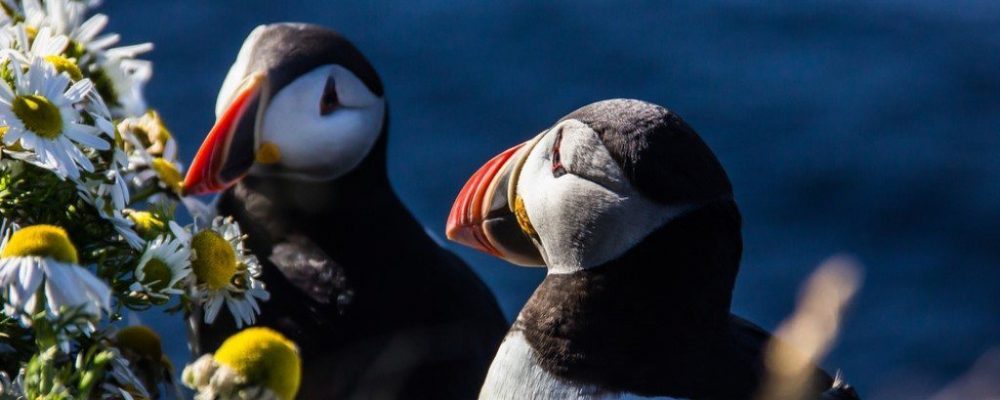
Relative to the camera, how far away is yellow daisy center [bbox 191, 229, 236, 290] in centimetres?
219

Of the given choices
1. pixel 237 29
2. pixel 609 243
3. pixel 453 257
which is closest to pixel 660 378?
pixel 609 243

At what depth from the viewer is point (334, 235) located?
328 centimetres

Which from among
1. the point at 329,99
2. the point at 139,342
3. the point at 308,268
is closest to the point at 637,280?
the point at 139,342

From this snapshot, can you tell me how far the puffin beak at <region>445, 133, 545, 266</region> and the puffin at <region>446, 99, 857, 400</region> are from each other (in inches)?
6.0

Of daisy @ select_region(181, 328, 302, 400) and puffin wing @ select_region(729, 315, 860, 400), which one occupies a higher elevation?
puffin wing @ select_region(729, 315, 860, 400)

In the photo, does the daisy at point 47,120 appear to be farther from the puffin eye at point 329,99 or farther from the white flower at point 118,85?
the puffin eye at point 329,99

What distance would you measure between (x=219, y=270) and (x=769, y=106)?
3595 millimetres

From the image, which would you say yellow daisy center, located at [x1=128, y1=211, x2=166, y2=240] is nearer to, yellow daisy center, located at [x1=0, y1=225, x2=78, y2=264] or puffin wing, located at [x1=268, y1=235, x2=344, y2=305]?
yellow daisy center, located at [x1=0, y1=225, x2=78, y2=264]

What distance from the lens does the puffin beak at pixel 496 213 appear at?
2.51 m

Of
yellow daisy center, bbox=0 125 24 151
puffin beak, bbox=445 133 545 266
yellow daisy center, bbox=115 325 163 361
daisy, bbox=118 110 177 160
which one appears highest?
puffin beak, bbox=445 133 545 266

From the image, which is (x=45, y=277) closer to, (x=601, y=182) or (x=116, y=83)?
(x=116, y=83)

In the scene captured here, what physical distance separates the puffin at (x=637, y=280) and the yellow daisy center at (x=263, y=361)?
72cm

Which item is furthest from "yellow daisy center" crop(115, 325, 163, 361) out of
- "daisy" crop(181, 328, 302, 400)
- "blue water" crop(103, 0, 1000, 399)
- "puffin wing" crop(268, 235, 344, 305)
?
"blue water" crop(103, 0, 1000, 399)

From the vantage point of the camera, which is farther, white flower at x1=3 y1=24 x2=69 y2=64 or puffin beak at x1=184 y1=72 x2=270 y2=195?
puffin beak at x1=184 y1=72 x2=270 y2=195
